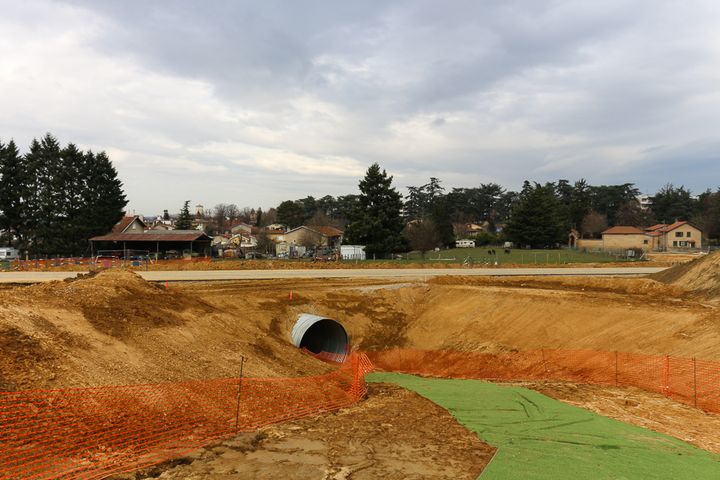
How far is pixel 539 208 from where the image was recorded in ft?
230

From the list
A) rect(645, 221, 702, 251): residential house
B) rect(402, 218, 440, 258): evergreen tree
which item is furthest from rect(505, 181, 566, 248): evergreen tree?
rect(645, 221, 702, 251): residential house

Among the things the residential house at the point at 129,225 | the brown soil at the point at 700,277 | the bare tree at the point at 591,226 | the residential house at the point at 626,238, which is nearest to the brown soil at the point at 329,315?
the brown soil at the point at 700,277

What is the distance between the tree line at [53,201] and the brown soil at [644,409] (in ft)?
198

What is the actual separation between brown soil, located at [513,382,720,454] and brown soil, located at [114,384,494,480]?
4588mm

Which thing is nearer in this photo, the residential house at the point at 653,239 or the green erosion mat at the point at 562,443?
the green erosion mat at the point at 562,443

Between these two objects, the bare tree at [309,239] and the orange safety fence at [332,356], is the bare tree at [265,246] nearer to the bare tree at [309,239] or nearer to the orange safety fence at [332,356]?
the bare tree at [309,239]

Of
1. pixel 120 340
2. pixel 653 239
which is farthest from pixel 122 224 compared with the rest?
pixel 653 239

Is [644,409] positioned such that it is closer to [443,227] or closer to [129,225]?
[129,225]

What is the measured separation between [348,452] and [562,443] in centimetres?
462

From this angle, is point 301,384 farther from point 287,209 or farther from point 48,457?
point 287,209

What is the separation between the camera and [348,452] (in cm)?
870

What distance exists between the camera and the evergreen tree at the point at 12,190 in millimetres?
55531

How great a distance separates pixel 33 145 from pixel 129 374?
67.1 meters

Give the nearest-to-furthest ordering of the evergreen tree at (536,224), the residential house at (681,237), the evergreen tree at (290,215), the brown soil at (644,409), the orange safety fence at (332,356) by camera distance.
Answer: the brown soil at (644,409)
the orange safety fence at (332,356)
the evergreen tree at (536,224)
the residential house at (681,237)
the evergreen tree at (290,215)
